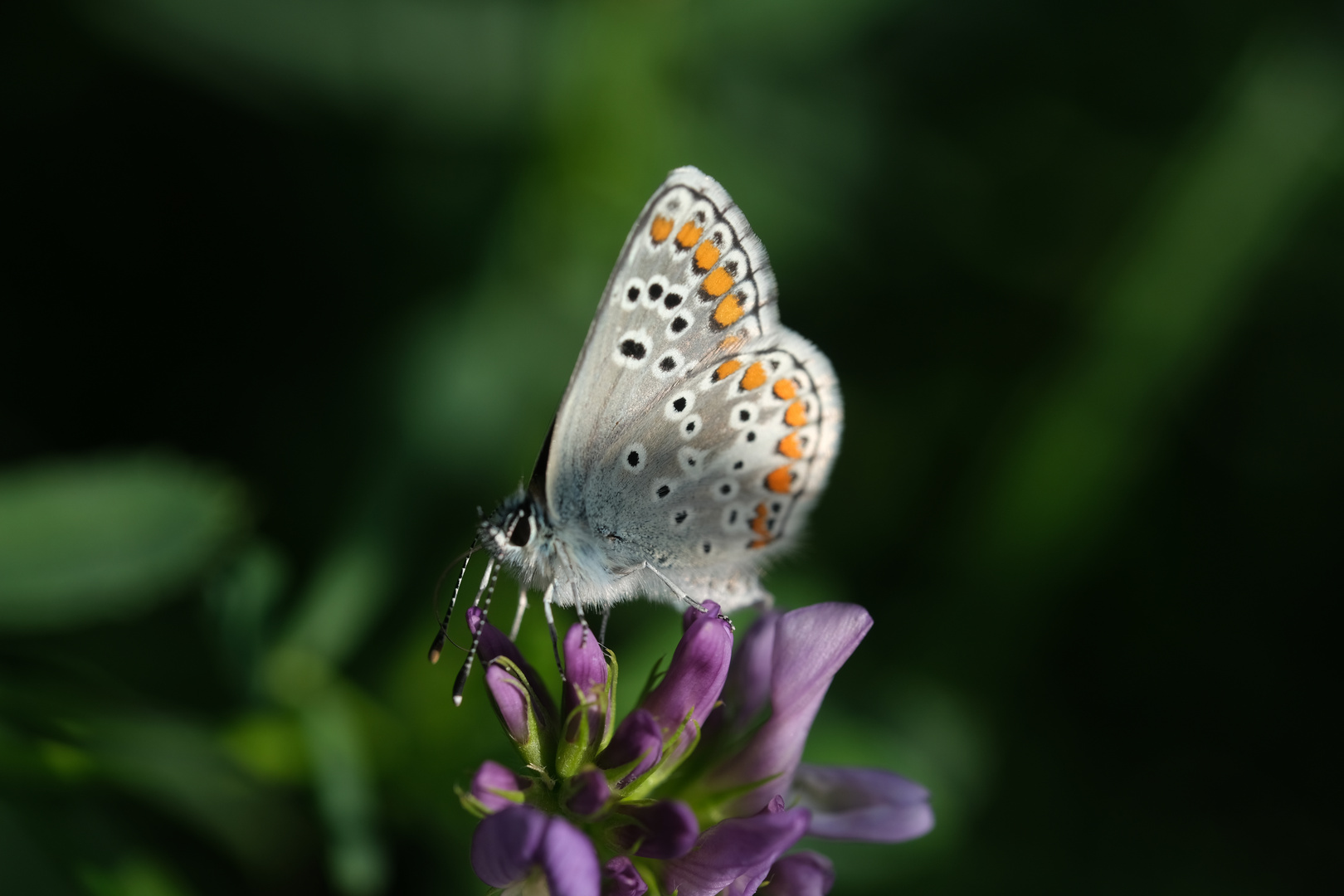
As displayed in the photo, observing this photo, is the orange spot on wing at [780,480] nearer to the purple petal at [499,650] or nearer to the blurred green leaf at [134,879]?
the purple petal at [499,650]

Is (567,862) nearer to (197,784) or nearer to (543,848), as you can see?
(543,848)

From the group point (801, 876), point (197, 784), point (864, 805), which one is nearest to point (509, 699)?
point (801, 876)

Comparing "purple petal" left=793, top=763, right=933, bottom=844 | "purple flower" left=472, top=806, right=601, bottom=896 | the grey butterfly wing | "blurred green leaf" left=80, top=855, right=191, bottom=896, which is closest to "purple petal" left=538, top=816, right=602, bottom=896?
"purple flower" left=472, top=806, right=601, bottom=896

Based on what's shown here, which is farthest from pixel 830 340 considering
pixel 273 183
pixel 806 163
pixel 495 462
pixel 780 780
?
pixel 780 780

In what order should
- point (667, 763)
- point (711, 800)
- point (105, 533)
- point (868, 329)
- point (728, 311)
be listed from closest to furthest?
point (667, 763)
point (711, 800)
point (728, 311)
point (105, 533)
point (868, 329)

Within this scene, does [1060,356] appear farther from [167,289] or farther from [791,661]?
[167,289]

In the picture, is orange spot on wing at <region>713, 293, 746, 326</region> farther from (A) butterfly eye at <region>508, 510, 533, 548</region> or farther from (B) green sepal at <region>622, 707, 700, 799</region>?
(B) green sepal at <region>622, 707, 700, 799</region>

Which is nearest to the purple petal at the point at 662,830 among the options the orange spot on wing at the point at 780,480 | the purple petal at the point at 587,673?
the purple petal at the point at 587,673
